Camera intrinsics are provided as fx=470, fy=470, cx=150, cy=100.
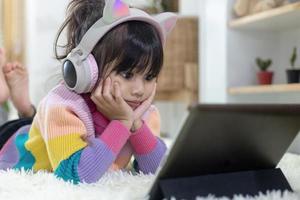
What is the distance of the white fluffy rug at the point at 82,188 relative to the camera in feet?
2.07

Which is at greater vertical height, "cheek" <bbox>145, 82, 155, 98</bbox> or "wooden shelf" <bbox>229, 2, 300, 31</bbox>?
"wooden shelf" <bbox>229, 2, 300, 31</bbox>

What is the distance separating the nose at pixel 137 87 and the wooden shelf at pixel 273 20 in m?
0.85

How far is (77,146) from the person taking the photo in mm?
772

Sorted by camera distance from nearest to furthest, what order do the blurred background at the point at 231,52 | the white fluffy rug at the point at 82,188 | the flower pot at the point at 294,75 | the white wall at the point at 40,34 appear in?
the white fluffy rug at the point at 82,188 → the flower pot at the point at 294,75 → the blurred background at the point at 231,52 → the white wall at the point at 40,34

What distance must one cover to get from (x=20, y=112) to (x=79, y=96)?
1.99ft

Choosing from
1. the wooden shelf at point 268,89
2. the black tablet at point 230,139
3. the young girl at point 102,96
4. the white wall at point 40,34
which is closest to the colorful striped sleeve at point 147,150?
the young girl at point 102,96

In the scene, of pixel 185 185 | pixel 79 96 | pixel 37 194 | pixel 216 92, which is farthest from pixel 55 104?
pixel 216 92

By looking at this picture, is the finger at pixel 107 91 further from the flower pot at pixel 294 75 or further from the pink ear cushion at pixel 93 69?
the flower pot at pixel 294 75

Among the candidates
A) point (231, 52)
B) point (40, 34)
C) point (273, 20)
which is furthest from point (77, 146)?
point (40, 34)

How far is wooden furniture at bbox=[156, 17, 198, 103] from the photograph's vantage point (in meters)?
2.14

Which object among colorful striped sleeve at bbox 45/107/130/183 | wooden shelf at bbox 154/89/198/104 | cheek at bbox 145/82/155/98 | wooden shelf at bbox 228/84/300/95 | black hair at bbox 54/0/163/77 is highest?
black hair at bbox 54/0/163/77

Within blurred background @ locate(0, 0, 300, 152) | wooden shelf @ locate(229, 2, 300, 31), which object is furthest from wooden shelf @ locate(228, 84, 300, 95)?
wooden shelf @ locate(229, 2, 300, 31)

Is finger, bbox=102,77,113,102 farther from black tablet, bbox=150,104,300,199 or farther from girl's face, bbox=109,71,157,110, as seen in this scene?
black tablet, bbox=150,104,300,199

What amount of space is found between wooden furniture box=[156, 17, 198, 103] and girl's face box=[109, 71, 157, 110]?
4.15 ft
